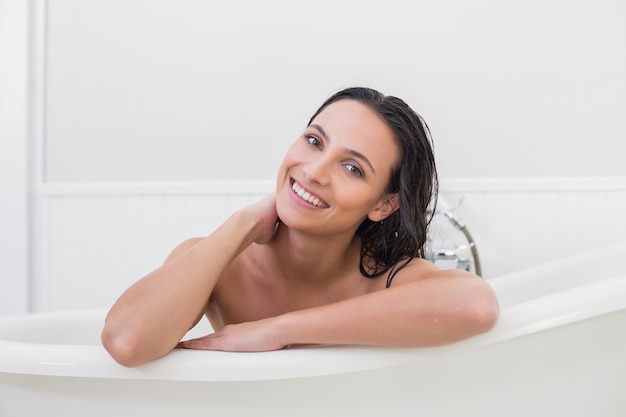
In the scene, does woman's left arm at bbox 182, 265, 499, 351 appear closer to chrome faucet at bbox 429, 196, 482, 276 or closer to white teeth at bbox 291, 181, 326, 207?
white teeth at bbox 291, 181, 326, 207

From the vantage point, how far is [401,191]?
1.28 m

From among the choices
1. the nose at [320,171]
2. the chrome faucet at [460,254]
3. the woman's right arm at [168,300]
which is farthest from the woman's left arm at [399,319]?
the chrome faucet at [460,254]

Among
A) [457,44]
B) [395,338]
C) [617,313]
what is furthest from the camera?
[457,44]

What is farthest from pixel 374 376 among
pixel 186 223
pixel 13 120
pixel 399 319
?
pixel 13 120

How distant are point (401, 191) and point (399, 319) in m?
0.33

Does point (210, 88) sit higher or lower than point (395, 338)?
higher

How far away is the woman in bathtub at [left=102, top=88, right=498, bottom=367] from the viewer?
1.01m

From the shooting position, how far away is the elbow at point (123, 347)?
984 millimetres

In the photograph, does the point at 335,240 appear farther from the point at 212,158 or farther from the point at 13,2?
the point at 13,2

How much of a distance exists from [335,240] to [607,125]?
1267mm

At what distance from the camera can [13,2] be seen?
7.31 ft

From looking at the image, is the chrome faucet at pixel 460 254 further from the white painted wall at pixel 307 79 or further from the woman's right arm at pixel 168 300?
the woman's right arm at pixel 168 300

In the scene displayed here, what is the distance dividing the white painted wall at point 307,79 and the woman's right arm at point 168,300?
3.40ft

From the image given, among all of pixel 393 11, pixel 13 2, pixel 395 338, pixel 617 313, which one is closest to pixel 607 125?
pixel 393 11
